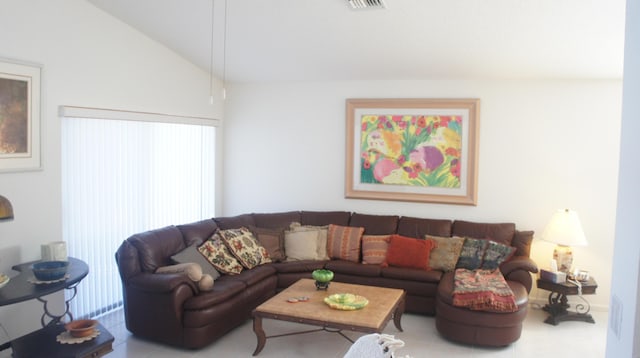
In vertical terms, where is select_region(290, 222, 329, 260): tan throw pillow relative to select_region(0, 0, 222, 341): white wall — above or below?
below

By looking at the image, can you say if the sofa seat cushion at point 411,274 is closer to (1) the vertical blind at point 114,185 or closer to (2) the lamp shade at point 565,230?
(2) the lamp shade at point 565,230

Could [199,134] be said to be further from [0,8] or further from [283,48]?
[0,8]

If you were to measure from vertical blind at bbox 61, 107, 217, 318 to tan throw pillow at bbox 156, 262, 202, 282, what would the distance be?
878 mm

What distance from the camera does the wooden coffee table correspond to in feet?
12.7

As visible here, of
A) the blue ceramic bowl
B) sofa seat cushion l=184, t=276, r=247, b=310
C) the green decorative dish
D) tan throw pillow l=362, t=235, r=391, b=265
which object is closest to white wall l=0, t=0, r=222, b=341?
the blue ceramic bowl

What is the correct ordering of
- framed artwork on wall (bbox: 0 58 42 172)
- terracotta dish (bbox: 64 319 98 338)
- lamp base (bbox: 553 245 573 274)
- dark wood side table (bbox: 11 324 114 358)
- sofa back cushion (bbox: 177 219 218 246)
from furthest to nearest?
1. lamp base (bbox: 553 245 573 274)
2. sofa back cushion (bbox: 177 219 218 246)
3. framed artwork on wall (bbox: 0 58 42 172)
4. terracotta dish (bbox: 64 319 98 338)
5. dark wood side table (bbox: 11 324 114 358)

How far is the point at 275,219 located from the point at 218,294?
5.81 feet

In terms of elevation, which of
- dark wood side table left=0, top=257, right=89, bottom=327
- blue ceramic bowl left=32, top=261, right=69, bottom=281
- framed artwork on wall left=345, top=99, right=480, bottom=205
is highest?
framed artwork on wall left=345, top=99, right=480, bottom=205

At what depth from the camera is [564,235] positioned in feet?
16.7

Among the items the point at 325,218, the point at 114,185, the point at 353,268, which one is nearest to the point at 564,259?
the point at 353,268

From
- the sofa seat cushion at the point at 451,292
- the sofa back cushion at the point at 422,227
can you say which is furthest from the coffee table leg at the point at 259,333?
the sofa back cushion at the point at 422,227

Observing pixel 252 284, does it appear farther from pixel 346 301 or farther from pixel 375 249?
pixel 375 249

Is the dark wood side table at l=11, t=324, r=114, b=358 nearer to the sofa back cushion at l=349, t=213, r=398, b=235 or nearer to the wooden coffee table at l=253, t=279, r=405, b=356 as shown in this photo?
the wooden coffee table at l=253, t=279, r=405, b=356

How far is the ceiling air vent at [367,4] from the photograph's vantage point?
4309 mm
